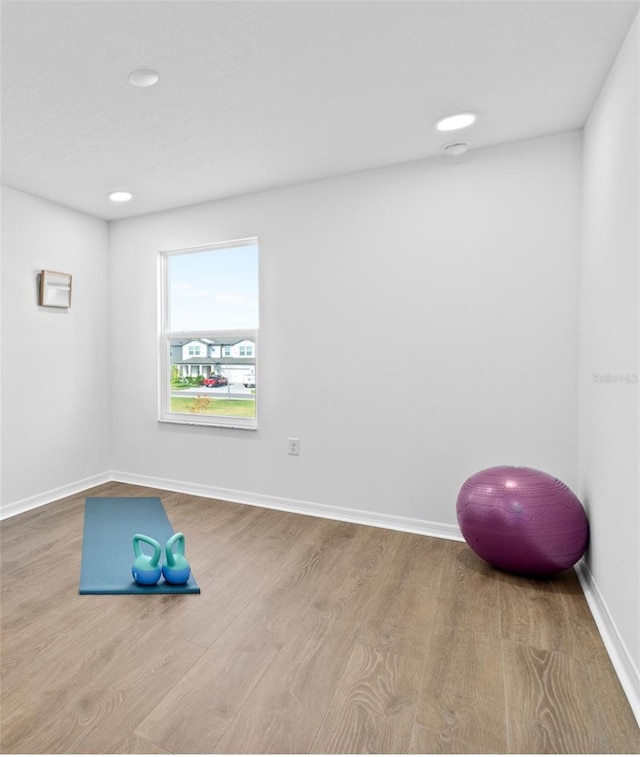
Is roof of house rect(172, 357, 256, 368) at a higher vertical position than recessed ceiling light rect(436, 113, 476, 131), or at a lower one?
lower

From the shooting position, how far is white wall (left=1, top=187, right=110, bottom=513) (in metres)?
3.27

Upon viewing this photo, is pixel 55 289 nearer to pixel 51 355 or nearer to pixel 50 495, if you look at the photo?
pixel 51 355

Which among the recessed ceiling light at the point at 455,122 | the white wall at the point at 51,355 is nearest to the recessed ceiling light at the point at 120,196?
the white wall at the point at 51,355

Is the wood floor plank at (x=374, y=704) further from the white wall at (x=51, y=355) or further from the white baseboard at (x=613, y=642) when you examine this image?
the white wall at (x=51, y=355)

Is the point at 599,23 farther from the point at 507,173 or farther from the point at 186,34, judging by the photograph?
the point at 186,34

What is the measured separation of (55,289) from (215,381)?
1.48m

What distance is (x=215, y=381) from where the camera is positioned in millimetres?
3785

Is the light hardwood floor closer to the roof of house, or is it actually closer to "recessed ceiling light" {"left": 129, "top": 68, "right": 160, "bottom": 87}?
the roof of house

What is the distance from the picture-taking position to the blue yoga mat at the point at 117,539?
2203mm

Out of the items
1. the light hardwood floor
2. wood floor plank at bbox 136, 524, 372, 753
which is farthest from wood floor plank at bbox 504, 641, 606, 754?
wood floor plank at bbox 136, 524, 372, 753

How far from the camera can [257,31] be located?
5.56 feet

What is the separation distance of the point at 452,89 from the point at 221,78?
1097 millimetres

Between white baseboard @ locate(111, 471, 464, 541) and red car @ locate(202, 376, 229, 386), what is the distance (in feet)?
2.87

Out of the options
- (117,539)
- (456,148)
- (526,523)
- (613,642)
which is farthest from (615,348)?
(117,539)
